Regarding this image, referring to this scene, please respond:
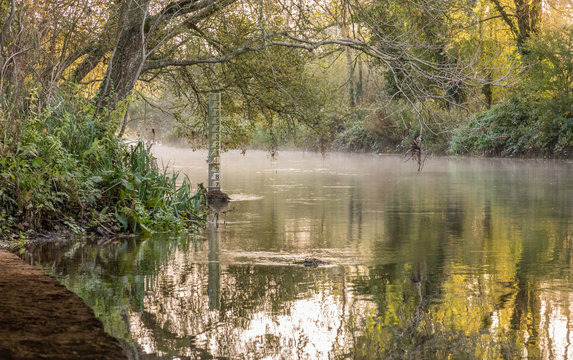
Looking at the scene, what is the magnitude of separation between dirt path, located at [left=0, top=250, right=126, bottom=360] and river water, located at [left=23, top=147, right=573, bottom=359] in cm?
27

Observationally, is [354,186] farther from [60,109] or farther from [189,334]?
[189,334]

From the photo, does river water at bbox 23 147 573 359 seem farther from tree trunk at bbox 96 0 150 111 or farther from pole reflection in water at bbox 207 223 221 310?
tree trunk at bbox 96 0 150 111

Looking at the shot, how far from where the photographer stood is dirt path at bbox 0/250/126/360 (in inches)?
183

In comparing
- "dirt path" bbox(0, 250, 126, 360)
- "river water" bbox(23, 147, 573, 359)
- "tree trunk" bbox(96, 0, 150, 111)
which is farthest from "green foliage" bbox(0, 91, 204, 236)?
"dirt path" bbox(0, 250, 126, 360)

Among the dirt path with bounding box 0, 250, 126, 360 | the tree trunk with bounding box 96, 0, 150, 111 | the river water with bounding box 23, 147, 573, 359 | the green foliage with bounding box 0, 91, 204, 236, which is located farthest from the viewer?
the tree trunk with bounding box 96, 0, 150, 111

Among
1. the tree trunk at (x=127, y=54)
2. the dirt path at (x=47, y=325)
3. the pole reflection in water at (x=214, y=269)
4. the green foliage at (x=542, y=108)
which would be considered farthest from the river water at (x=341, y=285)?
the green foliage at (x=542, y=108)

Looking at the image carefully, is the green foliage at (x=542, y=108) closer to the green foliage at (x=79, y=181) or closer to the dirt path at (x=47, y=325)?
the green foliage at (x=79, y=181)

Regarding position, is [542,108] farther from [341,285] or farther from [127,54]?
[341,285]

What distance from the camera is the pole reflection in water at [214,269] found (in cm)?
690

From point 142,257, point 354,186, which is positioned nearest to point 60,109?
point 142,257

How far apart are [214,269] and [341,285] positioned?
67.9 inches

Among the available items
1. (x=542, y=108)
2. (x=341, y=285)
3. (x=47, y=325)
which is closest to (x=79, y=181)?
(x=341, y=285)

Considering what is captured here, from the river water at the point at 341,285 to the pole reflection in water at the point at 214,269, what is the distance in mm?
18

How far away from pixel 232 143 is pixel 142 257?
11.1 metres
